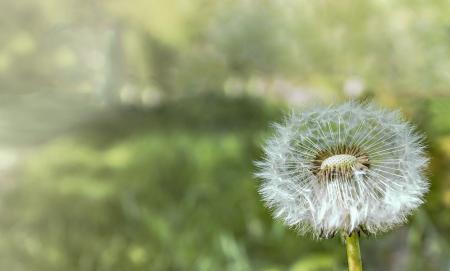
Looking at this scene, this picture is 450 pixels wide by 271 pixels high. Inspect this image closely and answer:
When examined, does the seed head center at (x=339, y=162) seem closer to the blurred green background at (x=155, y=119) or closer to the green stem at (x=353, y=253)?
the green stem at (x=353, y=253)

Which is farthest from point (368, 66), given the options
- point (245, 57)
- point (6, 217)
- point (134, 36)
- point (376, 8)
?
point (6, 217)

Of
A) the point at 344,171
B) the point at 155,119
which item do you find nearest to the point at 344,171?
the point at 344,171

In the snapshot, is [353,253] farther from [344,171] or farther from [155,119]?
[155,119]

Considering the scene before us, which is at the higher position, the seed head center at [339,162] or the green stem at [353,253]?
the seed head center at [339,162]

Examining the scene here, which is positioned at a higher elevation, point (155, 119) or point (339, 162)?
point (155, 119)

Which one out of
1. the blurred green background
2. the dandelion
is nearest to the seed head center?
the dandelion

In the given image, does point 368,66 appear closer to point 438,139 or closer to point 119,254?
point 438,139

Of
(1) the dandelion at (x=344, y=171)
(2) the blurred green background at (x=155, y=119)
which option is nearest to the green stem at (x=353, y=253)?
(1) the dandelion at (x=344, y=171)
